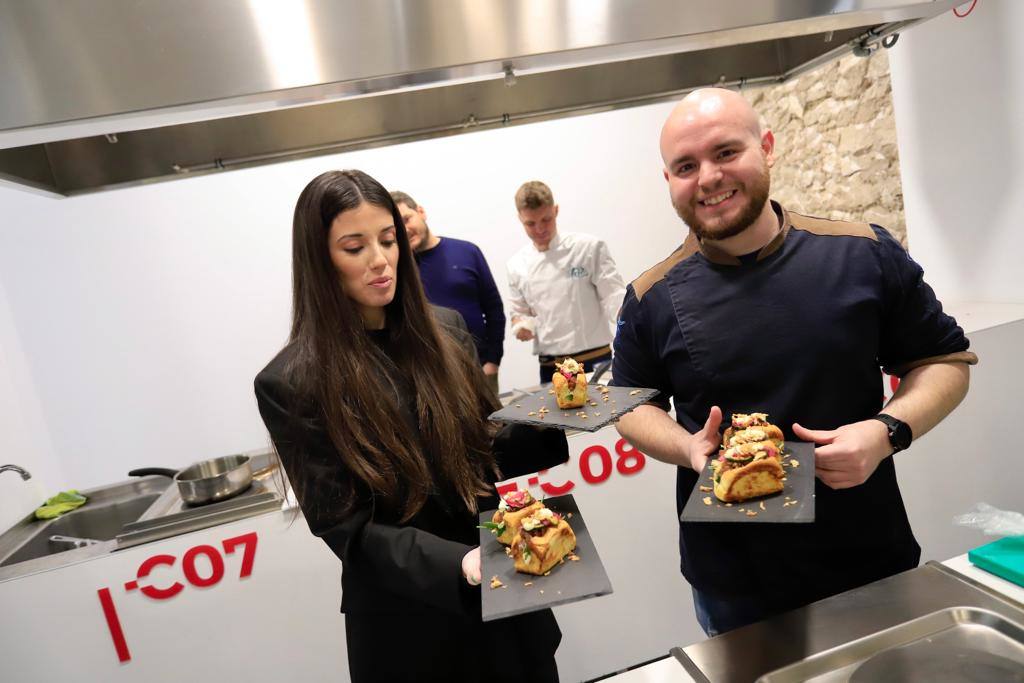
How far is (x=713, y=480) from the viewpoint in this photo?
1224mm

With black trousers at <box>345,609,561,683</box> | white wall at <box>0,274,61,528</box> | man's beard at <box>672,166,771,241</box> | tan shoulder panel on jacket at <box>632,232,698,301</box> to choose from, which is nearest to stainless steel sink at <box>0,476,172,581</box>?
white wall at <box>0,274,61,528</box>

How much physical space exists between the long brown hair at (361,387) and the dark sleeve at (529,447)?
115 mm

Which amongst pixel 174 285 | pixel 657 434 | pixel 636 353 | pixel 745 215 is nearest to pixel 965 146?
pixel 745 215

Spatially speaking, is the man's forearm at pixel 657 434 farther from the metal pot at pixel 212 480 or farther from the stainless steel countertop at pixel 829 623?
the metal pot at pixel 212 480

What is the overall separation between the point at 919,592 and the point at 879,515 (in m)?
0.28

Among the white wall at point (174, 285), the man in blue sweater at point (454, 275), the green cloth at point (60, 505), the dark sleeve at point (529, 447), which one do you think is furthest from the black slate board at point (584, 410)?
the white wall at point (174, 285)

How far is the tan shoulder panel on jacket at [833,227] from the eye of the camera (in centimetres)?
145

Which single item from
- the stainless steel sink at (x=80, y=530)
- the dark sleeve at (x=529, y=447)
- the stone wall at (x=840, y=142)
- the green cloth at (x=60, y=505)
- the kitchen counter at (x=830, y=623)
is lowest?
the kitchen counter at (x=830, y=623)

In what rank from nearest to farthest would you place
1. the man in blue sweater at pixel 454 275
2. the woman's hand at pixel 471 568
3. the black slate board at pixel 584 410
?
the woman's hand at pixel 471 568
the black slate board at pixel 584 410
the man in blue sweater at pixel 454 275

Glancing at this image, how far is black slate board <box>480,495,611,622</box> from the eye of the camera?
3.16 feet

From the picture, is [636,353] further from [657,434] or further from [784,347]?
[784,347]

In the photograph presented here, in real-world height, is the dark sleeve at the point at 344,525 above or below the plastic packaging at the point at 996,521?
above

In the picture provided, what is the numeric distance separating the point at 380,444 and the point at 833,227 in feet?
3.78

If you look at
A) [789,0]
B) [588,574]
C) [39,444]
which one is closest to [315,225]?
[588,574]
